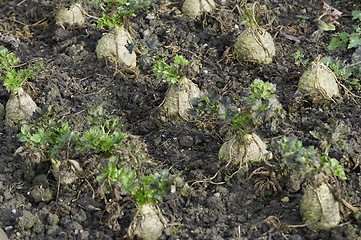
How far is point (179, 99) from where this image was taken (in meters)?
4.36

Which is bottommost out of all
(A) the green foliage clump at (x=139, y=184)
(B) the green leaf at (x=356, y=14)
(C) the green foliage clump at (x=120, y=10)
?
(B) the green leaf at (x=356, y=14)

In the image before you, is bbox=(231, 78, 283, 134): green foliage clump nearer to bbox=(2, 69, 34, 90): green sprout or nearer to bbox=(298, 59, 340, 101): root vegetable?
bbox=(298, 59, 340, 101): root vegetable

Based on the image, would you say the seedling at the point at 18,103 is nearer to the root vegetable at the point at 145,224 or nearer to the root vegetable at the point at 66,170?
the root vegetable at the point at 66,170

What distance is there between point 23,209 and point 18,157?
23.7 inches

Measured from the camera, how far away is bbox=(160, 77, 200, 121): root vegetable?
171 inches

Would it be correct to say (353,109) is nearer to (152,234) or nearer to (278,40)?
(278,40)

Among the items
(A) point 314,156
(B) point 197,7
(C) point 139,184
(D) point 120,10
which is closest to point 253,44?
(B) point 197,7

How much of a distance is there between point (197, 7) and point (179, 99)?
63.7 inches

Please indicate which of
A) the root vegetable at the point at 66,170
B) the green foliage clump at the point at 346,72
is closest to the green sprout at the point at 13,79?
the root vegetable at the point at 66,170

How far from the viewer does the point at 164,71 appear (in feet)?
13.8

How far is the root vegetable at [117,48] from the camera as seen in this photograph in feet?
16.2

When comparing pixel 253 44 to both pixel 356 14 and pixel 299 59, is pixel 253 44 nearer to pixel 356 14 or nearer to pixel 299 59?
pixel 299 59

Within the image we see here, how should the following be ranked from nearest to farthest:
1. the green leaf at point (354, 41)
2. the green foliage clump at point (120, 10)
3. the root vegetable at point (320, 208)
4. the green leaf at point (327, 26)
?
the root vegetable at point (320, 208), the green foliage clump at point (120, 10), the green leaf at point (354, 41), the green leaf at point (327, 26)

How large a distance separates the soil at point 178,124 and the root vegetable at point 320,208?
59mm
